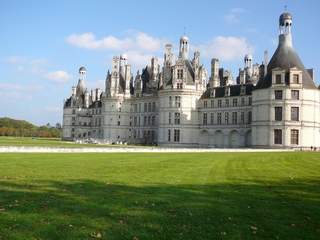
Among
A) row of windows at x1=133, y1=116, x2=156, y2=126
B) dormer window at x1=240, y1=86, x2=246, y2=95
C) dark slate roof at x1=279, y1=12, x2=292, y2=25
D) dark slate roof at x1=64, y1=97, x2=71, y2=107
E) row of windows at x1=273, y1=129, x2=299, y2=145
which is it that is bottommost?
row of windows at x1=273, y1=129, x2=299, y2=145

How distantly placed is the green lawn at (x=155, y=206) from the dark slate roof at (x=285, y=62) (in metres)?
Result: 45.0

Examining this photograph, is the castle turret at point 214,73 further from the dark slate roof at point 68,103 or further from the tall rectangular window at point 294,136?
the dark slate roof at point 68,103

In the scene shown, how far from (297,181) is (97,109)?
91.8 meters

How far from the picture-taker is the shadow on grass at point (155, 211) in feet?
30.7

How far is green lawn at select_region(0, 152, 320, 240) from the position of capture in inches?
371

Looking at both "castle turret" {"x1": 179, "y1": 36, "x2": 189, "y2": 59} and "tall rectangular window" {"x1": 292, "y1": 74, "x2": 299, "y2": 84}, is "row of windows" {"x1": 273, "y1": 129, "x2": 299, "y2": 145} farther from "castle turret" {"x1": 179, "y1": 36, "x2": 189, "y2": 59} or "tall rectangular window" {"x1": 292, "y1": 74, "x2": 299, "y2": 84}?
"castle turret" {"x1": 179, "y1": 36, "x2": 189, "y2": 59}

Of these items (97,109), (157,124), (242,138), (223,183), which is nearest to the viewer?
(223,183)

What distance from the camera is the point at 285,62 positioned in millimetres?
62031

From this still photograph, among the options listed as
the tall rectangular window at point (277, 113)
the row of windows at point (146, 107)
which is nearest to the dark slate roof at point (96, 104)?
the row of windows at point (146, 107)

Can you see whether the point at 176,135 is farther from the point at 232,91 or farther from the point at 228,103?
the point at 232,91

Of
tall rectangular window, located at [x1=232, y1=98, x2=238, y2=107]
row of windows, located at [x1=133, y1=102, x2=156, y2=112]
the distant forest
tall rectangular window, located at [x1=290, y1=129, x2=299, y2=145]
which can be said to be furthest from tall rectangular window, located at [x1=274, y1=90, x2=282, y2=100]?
the distant forest

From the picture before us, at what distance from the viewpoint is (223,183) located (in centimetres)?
1691

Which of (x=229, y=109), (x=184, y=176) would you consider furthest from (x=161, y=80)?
(x=184, y=176)

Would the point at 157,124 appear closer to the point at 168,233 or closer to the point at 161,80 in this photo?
the point at 161,80
